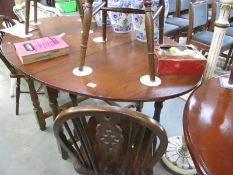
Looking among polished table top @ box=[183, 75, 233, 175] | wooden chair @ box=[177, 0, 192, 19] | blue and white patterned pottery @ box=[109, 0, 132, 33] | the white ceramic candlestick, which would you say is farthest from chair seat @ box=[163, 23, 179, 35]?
polished table top @ box=[183, 75, 233, 175]

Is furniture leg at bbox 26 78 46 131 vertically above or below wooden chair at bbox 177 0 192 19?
below

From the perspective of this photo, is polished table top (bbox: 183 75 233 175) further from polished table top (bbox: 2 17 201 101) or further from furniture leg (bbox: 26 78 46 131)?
furniture leg (bbox: 26 78 46 131)

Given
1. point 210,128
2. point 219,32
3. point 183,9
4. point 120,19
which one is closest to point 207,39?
point 183,9

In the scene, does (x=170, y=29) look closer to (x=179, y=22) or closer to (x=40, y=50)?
(x=179, y=22)

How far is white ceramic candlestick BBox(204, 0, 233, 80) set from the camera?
88 centimetres

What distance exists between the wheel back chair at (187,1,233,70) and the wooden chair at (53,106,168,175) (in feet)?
6.00

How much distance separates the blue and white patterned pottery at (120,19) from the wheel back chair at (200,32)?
118 centimetres

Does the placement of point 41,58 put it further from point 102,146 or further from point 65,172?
point 65,172

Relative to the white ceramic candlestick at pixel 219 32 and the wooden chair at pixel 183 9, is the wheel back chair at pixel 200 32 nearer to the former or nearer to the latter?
the wooden chair at pixel 183 9

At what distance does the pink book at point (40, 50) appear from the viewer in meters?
1.13

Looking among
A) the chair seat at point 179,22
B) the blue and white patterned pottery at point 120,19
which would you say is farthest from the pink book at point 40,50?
the chair seat at point 179,22

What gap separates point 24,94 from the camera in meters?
2.22

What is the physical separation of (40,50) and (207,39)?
75.3 inches

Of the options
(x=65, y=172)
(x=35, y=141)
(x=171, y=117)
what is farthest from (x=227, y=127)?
(x=35, y=141)
